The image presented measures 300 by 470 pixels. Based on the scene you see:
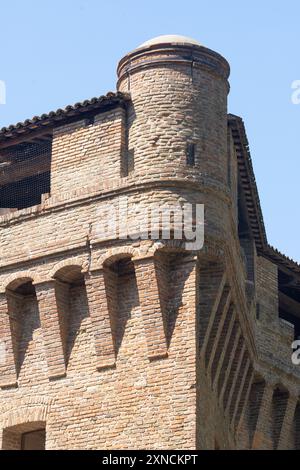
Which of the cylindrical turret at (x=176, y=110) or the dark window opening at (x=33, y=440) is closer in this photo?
the cylindrical turret at (x=176, y=110)

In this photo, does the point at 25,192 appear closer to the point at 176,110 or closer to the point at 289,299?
the point at 176,110

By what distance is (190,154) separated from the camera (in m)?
20.6

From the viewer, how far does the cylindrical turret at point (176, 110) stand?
20594mm

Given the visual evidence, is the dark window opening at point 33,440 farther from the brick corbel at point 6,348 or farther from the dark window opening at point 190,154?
the dark window opening at point 190,154

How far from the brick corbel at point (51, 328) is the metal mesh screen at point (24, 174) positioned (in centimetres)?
267

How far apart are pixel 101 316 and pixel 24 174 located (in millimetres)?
3835

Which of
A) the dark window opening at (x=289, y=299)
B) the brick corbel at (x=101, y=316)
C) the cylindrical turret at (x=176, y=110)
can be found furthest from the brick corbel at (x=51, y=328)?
the dark window opening at (x=289, y=299)

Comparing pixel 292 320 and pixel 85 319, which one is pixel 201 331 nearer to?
pixel 85 319

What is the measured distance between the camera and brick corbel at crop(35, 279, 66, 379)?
67.7 feet

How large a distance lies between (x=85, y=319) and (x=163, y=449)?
2.90 metres

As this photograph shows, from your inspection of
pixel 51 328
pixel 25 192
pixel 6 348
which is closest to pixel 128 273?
pixel 51 328

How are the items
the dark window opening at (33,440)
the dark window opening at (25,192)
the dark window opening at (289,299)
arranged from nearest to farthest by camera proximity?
1. the dark window opening at (33,440)
2. the dark window opening at (25,192)
3. the dark window opening at (289,299)

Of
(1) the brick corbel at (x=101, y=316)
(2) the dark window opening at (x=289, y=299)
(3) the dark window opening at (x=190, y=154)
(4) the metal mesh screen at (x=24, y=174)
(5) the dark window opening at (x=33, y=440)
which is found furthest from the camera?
(2) the dark window opening at (x=289, y=299)

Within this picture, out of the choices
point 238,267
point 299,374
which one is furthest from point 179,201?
point 299,374
